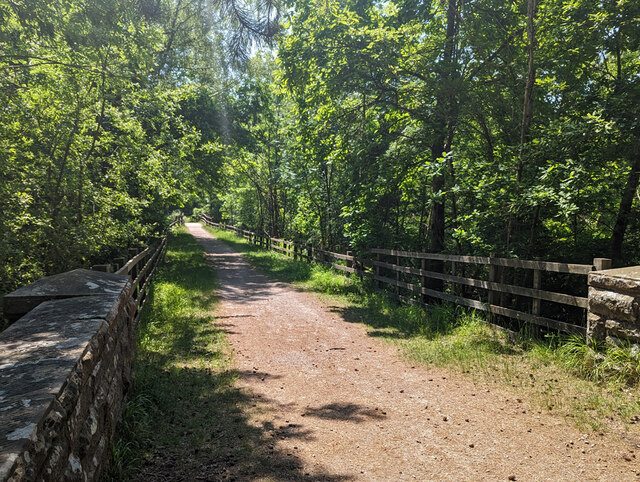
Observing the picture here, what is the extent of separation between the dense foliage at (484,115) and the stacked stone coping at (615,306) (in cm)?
128

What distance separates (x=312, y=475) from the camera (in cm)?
313

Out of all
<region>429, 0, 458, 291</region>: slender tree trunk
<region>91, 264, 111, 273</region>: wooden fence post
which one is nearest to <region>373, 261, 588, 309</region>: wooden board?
<region>429, 0, 458, 291</region>: slender tree trunk

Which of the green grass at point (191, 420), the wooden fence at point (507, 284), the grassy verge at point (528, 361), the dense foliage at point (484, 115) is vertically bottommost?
the green grass at point (191, 420)

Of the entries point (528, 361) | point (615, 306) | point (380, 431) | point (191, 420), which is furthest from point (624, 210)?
point (191, 420)

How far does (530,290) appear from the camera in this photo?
19.9 feet

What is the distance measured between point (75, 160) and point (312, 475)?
702cm

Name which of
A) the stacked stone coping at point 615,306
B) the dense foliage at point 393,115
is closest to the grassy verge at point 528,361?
the stacked stone coping at point 615,306

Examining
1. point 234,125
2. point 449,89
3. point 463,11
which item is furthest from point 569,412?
point 234,125

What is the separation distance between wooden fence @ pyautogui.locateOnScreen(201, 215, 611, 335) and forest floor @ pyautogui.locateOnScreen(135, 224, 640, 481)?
1.80m

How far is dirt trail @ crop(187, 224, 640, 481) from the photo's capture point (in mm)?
3182

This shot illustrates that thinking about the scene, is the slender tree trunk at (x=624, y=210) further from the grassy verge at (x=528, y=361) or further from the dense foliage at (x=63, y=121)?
the dense foliage at (x=63, y=121)

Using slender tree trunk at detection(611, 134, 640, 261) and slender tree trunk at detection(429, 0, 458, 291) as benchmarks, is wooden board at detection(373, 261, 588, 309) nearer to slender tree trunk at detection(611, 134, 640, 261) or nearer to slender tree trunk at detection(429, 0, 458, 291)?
slender tree trunk at detection(429, 0, 458, 291)

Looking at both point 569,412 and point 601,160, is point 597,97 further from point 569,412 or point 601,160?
point 569,412

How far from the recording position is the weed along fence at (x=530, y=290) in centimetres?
480
